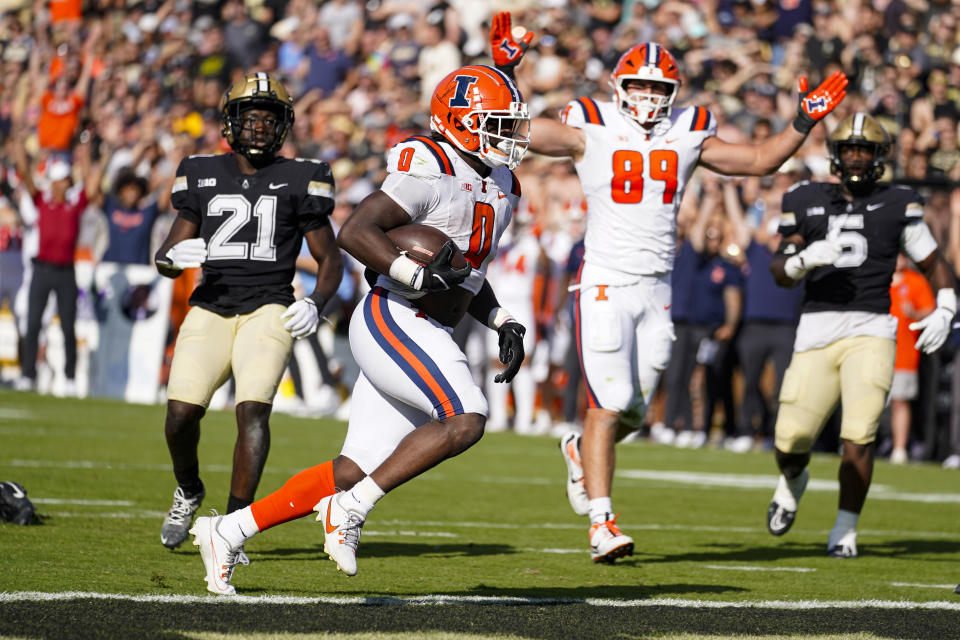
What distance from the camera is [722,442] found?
1434 centimetres

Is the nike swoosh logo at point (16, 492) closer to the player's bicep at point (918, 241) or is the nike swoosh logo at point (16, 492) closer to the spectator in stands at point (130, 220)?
the player's bicep at point (918, 241)

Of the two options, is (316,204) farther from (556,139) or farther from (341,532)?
(341,532)

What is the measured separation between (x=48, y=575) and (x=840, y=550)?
3.63 metres

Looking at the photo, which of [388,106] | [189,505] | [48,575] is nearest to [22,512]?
[189,505]

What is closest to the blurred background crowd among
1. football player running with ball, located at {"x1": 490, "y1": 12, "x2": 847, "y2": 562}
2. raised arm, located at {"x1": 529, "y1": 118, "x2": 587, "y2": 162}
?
football player running with ball, located at {"x1": 490, "y1": 12, "x2": 847, "y2": 562}

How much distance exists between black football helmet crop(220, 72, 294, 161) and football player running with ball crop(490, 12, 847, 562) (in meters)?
1.00

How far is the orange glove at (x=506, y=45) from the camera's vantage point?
21.5 ft

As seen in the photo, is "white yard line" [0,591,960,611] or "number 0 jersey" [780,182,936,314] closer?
"white yard line" [0,591,960,611]

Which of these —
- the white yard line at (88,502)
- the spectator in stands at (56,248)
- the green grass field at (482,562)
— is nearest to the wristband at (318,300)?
the green grass field at (482,562)

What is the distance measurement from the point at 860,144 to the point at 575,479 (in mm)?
2094

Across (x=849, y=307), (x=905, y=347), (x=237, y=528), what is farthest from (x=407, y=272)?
(x=905, y=347)

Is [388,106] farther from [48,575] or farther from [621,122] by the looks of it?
[48,575]

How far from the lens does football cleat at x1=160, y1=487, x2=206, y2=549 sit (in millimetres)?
5949

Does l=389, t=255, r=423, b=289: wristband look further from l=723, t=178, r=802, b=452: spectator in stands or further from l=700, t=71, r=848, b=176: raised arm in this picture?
l=723, t=178, r=802, b=452: spectator in stands
